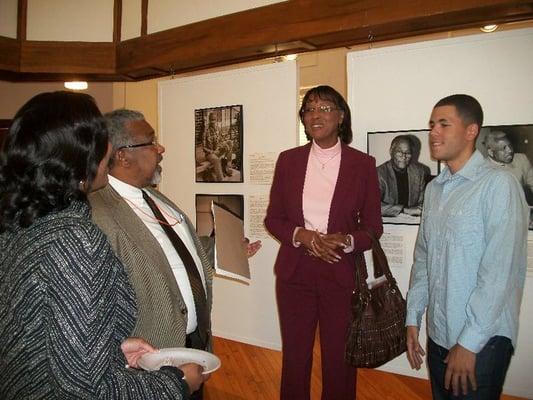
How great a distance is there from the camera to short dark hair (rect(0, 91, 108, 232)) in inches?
43.0

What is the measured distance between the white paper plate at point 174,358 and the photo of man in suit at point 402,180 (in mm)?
2024

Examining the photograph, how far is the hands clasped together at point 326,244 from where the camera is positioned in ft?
7.99

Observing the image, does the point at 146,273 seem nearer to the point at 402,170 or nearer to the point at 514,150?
the point at 402,170

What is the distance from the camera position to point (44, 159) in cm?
110

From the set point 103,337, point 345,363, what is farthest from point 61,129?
point 345,363

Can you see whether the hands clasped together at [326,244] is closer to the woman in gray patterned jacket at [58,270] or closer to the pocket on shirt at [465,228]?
the pocket on shirt at [465,228]

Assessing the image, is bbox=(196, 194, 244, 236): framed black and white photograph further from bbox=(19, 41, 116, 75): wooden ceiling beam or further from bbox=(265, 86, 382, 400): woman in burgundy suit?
bbox=(19, 41, 116, 75): wooden ceiling beam

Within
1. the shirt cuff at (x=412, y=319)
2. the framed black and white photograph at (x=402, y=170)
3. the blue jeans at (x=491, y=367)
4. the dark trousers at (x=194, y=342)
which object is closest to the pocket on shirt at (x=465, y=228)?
the blue jeans at (x=491, y=367)

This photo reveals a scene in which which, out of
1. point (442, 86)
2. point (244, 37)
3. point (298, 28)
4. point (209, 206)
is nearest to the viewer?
point (442, 86)

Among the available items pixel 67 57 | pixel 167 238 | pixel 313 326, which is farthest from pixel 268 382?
pixel 67 57

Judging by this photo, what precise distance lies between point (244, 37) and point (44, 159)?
8.45 ft

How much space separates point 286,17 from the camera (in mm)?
3182

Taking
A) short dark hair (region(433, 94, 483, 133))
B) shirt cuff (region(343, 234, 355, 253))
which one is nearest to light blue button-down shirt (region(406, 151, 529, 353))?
short dark hair (region(433, 94, 483, 133))

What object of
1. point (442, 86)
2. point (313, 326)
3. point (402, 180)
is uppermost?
point (442, 86)
